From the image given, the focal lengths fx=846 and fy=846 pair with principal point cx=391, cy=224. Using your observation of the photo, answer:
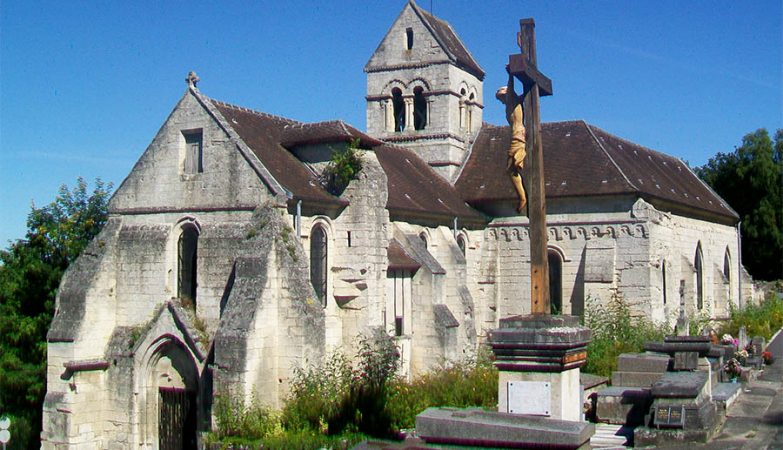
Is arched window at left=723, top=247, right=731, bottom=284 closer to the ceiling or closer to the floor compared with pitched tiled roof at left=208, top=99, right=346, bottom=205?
closer to the floor

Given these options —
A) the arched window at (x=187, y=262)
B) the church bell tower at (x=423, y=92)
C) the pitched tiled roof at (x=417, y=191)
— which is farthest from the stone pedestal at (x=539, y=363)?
the church bell tower at (x=423, y=92)

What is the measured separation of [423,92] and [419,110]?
3.60 ft

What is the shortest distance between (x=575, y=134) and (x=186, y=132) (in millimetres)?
15126

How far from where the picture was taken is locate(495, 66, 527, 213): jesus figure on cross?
9484 millimetres

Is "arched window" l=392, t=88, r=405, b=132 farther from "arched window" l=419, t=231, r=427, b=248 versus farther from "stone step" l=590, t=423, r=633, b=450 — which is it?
"stone step" l=590, t=423, r=633, b=450

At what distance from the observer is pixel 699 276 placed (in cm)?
3341

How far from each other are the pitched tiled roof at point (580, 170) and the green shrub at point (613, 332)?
376 cm

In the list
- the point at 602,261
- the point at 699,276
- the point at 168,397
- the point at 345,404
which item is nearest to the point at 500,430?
the point at 345,404

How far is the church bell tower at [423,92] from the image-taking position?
3181cm

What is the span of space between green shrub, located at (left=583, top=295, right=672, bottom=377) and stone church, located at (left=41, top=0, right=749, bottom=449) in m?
0.60

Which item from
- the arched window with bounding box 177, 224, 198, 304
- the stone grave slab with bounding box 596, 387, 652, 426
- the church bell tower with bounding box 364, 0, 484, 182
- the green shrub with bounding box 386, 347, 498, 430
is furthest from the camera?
the church bell tower with bounding box 364, 0, 484, 182

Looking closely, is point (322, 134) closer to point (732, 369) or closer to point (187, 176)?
point (187, 176)

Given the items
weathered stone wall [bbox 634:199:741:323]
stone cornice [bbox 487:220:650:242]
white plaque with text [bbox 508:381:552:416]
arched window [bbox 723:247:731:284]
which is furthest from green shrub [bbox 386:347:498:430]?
arched window [bbox 723:247:731:284]

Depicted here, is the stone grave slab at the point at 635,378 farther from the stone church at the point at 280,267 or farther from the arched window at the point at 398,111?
the arched window at the point at 398,111
